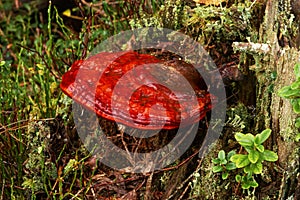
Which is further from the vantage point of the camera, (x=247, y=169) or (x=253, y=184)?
(x=253, y=184)

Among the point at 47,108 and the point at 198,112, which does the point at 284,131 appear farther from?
the point at 47,108

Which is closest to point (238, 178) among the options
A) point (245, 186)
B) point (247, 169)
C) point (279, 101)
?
point (245, 186)

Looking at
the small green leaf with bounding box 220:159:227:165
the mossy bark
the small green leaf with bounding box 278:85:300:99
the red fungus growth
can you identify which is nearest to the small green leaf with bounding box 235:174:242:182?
the small green leaf with bounding box 220:159:227:165

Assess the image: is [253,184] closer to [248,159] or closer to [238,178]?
[238,178]

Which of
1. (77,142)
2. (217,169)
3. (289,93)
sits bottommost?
(77,142)

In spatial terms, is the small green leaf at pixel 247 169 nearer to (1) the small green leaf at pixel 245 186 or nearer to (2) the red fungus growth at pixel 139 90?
(1) the small green leaf at pixel 245 186
